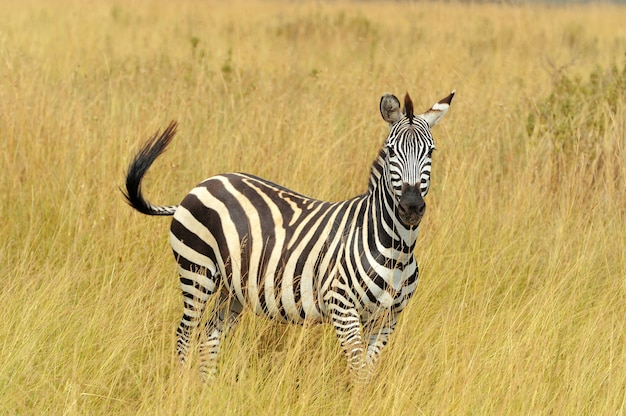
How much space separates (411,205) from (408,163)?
6.4 inches

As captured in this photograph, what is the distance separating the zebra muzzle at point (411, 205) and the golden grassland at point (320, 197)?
66 cm

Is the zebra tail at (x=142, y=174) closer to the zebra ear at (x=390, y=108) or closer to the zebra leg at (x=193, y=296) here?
the zebra leg at (x=193, y=296)

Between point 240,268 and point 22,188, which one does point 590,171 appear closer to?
point 240,268

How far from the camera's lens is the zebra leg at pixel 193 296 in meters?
3.89

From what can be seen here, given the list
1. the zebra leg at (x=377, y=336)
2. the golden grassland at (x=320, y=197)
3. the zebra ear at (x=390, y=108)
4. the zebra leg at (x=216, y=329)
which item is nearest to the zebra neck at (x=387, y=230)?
the zebra ear at (x=390, y=108)

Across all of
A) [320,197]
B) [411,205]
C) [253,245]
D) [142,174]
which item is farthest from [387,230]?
[320,197]

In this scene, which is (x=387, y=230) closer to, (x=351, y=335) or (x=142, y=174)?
(x=351, y=335)

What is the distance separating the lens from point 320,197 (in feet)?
17.9

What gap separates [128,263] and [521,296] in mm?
2027

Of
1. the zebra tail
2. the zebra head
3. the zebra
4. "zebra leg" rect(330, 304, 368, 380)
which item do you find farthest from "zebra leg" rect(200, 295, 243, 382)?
the zebra head

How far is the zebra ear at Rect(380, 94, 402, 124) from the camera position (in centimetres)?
340

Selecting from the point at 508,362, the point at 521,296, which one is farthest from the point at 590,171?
the point at 508,362

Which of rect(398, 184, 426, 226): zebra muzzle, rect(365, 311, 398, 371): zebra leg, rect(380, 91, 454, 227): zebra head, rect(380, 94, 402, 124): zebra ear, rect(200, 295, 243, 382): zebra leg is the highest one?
rect(380, 94, 402, 124): zebra ear

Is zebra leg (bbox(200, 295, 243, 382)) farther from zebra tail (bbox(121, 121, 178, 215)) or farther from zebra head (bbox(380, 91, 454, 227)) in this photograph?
zebra head (bbox(380, 91, 454, 227))
